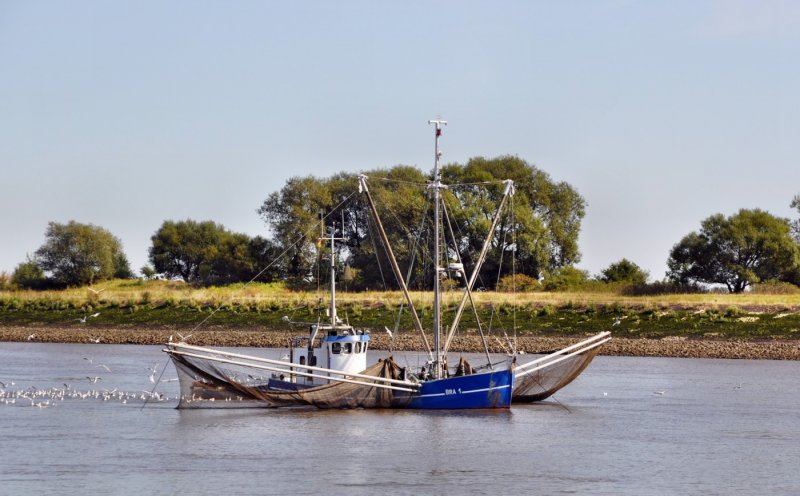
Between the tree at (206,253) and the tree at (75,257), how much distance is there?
1022 cm

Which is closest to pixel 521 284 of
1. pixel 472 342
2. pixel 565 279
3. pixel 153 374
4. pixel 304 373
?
pixel 565 279

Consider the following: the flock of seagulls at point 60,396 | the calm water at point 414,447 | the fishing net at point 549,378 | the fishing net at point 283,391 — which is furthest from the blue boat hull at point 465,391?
the flock of seagulls at point 60,396

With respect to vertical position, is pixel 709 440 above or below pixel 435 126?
below

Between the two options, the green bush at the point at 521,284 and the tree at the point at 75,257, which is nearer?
the green bush at the point at 521,284

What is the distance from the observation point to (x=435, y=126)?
4884 cm

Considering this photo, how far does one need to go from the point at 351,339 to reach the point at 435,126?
9.06 metres

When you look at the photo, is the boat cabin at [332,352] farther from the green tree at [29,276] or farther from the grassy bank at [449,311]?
the green tree at [29,276]

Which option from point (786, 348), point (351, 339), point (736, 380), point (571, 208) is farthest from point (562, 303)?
point (351, 339)

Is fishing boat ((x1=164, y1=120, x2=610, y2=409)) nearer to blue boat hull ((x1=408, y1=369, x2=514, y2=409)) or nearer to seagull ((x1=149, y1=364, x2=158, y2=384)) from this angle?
blue boat hull ((x1=408, y1=369, x2=514, y2=409))

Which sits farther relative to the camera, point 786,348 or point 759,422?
point 786,348

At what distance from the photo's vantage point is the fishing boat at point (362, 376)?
47094 mm

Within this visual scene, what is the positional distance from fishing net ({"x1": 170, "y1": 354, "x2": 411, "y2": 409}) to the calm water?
577 mm

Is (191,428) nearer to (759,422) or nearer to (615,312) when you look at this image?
(759,422)

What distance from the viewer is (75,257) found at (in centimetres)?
13112
